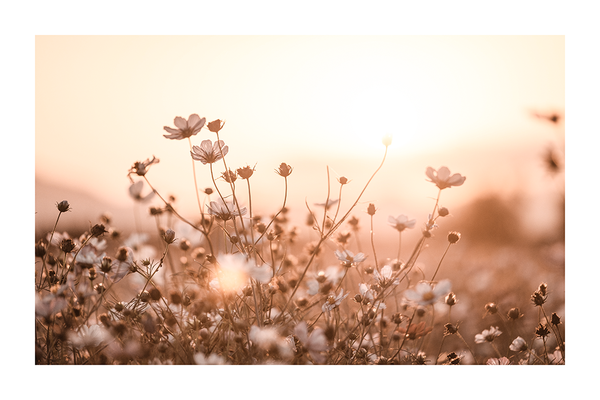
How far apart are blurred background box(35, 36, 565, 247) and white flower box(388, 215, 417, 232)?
0.11 m

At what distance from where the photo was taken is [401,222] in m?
1.10

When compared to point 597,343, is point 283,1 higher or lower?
higher

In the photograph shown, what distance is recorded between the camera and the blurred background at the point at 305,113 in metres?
1.19

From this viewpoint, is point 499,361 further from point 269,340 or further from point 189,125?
point 189,125

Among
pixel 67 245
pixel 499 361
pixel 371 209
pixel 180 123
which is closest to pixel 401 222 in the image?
pixel 371 209

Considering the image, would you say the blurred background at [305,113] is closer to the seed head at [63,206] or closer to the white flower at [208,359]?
the seed head at [63,206]

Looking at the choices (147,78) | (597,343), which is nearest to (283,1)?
(147,78)

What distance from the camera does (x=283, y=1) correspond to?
1.22 metres

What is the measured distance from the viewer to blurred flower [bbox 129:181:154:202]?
1.18 meters

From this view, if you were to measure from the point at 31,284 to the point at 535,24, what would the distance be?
1.62 metres

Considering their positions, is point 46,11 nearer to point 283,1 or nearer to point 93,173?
point 93,173

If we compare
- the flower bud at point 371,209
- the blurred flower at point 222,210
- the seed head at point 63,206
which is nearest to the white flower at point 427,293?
the flower bud at point 371,209

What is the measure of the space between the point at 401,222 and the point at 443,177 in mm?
160

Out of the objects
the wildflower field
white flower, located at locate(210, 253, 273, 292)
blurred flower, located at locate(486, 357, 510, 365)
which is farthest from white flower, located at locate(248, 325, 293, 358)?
blurred flower, located at locate(486, 357, 510, 365)
